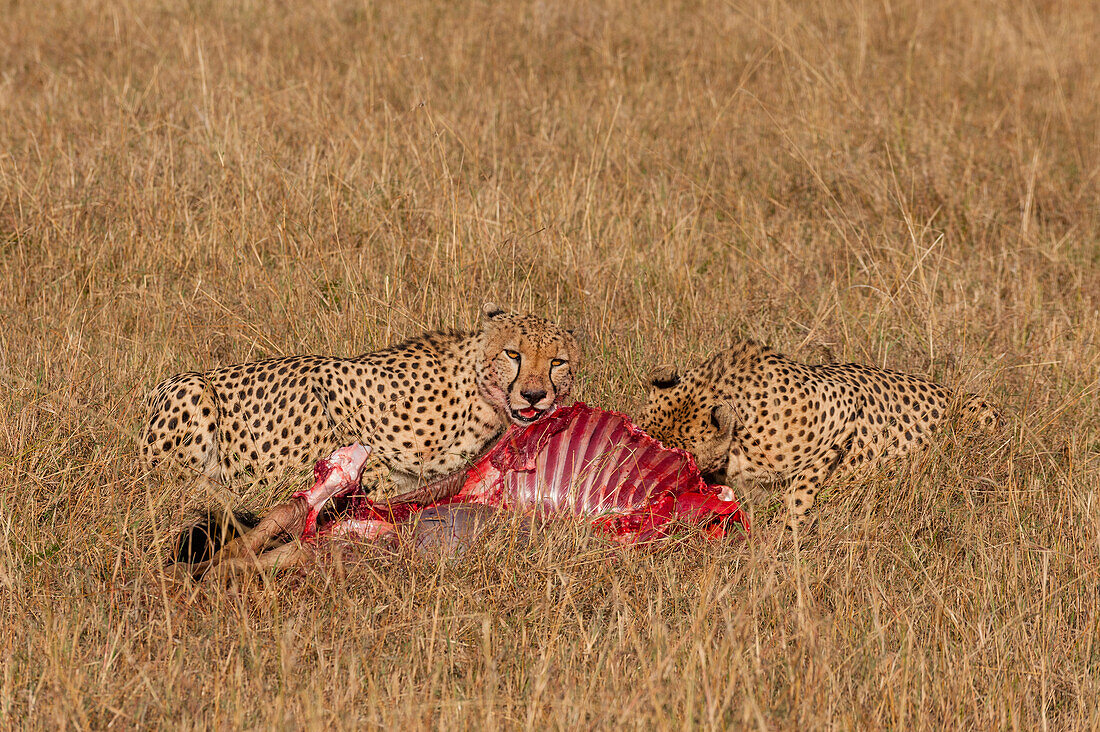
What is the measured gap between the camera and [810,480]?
3852 millimetres

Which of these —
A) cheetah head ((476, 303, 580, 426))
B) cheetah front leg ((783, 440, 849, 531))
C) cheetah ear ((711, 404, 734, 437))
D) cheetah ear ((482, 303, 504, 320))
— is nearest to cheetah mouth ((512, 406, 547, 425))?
cheetah head ((476, 303, 580, 426))

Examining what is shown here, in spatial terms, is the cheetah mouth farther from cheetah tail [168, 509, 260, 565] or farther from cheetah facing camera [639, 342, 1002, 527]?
cheetah tail [168, 509, 260, 565]

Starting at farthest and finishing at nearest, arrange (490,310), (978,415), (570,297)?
(570,297)
(978,415)
(490,310)

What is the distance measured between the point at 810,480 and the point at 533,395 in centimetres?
99

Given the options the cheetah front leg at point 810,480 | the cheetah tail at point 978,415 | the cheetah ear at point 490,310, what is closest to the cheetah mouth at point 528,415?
the cheetah ear at point 490,310

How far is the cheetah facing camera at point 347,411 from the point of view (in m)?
3.78

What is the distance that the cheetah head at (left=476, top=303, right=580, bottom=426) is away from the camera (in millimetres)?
3668

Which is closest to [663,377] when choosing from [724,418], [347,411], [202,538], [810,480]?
[724,418]

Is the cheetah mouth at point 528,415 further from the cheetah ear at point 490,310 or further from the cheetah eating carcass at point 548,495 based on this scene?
the cheetah ear at point 490,310

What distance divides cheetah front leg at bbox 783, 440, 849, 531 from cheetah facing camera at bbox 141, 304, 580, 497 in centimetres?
81

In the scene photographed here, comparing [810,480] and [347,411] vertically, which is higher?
[347,411]

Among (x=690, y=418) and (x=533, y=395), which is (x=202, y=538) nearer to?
(x=533, y=395)

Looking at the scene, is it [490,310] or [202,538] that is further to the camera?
[490,310]

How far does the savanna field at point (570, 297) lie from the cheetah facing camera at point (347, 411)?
Result: 0.71 ft
